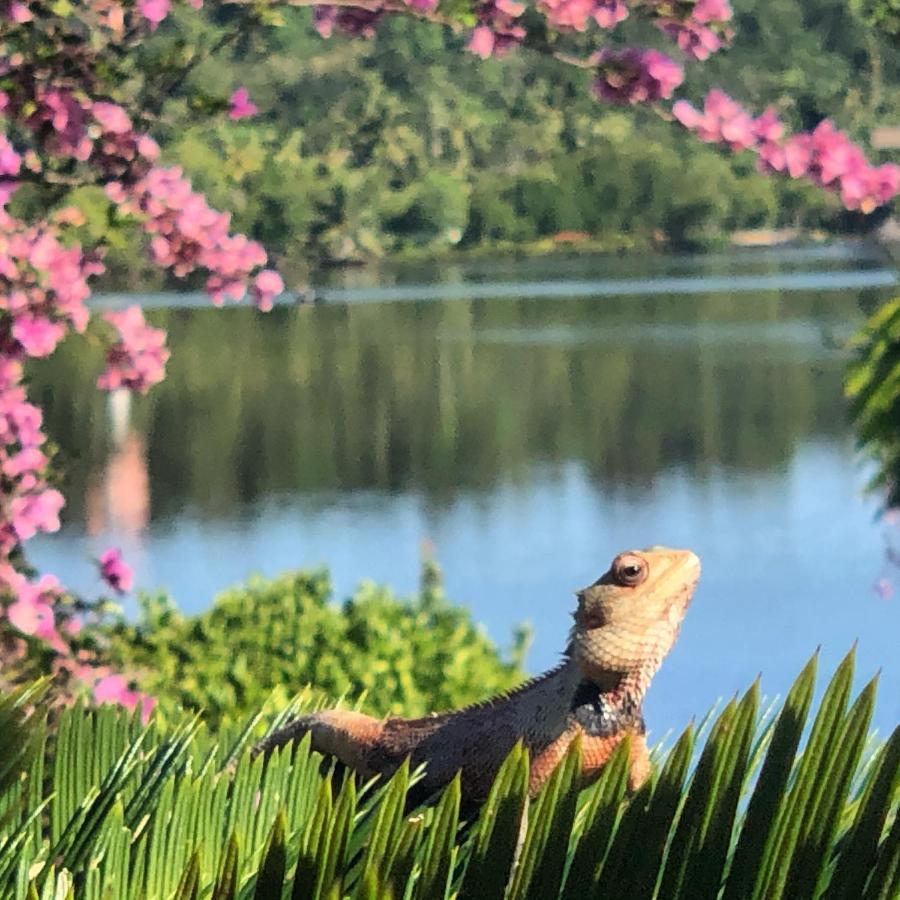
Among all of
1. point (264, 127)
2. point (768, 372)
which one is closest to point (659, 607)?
point (768, 372)

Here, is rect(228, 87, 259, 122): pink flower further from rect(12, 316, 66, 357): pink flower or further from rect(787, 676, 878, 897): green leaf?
rect(787, 676, 878, 897): green leaf

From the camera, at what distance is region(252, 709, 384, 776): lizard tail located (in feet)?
6.34

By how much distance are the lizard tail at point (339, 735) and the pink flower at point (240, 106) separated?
3123 millimetres

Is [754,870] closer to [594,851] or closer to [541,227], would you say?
[594,851]

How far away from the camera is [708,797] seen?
0.92m

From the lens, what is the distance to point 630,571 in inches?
69.2

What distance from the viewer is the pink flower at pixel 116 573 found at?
559 cm

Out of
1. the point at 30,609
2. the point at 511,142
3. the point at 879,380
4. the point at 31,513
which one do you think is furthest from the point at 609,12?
the point at 511,142

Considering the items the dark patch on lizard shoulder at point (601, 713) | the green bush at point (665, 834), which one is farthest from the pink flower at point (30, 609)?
the green bush at point (665, 834)

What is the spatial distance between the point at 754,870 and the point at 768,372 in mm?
32513

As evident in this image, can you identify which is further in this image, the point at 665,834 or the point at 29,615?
the point at 29,615

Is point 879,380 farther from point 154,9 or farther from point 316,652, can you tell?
point 154,9

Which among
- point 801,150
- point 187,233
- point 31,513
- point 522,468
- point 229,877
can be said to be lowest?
point 522,468

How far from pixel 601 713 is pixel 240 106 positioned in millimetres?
3496
